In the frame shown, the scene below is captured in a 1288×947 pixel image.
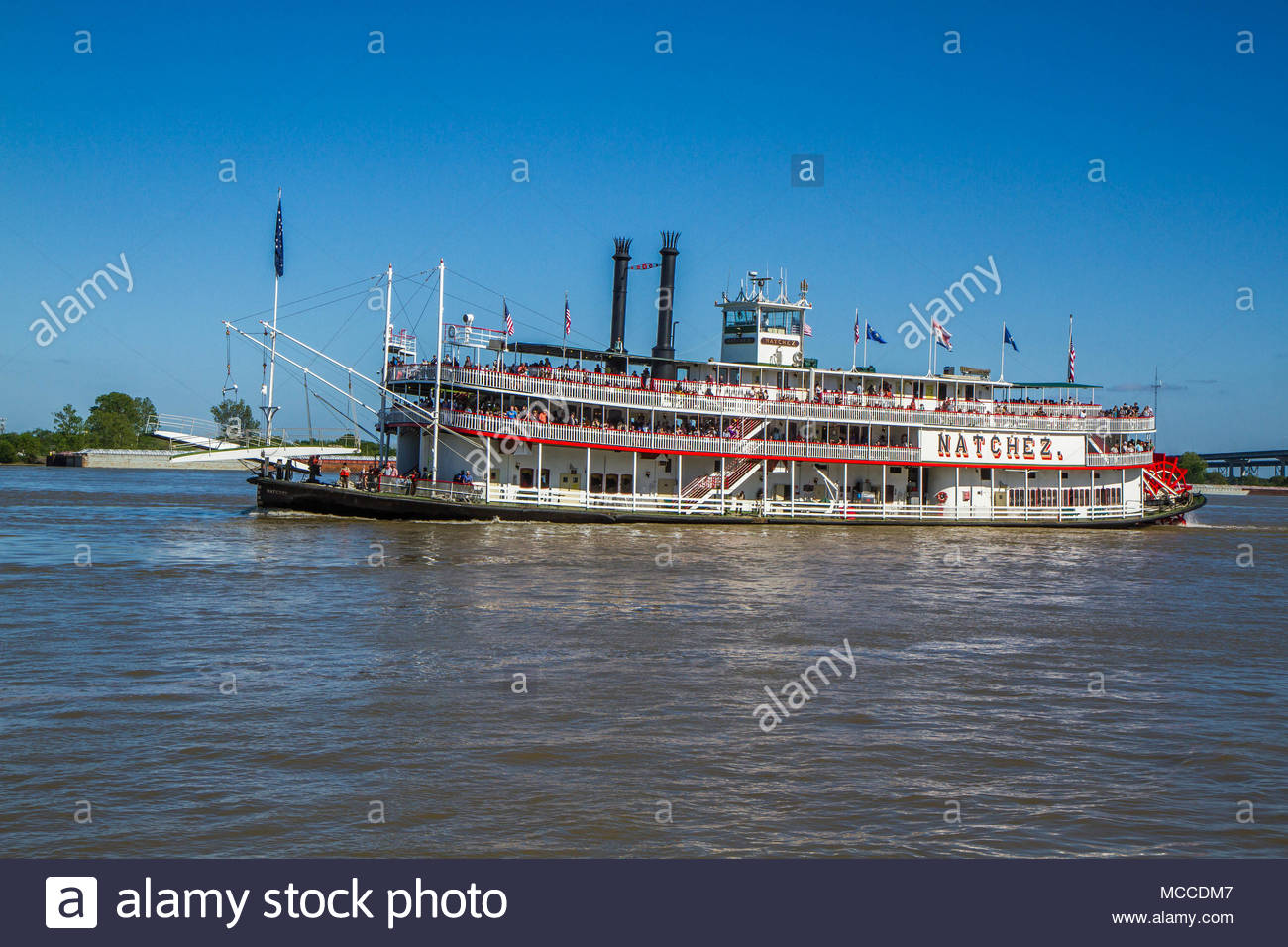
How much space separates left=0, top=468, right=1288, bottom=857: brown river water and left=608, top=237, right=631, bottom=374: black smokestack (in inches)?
774

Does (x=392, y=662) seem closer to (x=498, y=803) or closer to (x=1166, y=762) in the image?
(x=498, y=803)

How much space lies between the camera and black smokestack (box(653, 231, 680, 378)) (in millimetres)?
49562

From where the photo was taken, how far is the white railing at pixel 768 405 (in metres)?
44.2

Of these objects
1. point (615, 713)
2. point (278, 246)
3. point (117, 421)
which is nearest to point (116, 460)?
point (117, 421)

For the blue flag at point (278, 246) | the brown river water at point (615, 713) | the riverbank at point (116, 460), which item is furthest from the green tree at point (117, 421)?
the brown river water at point (615, 713)

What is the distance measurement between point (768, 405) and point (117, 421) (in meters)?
140

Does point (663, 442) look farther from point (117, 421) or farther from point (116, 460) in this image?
point (117, 421)

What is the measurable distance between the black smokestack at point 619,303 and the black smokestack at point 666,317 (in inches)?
62.0

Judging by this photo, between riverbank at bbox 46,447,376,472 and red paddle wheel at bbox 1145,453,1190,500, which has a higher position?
riverbank at bbox 46,447,376,472

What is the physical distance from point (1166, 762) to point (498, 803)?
24.9ft

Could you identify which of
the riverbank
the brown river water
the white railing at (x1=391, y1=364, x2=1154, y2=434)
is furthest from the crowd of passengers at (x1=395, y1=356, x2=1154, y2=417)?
the riverbank

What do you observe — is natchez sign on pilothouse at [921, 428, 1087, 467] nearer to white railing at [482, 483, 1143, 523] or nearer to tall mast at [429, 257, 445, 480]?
white railing at [482, 483, 1143, 523]

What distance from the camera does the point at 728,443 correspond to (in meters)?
48.3
